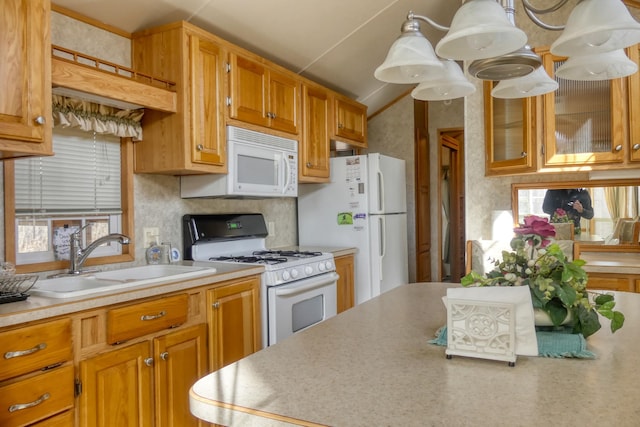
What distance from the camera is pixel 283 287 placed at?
2.82m

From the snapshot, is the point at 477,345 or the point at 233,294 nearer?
the point at 477,345

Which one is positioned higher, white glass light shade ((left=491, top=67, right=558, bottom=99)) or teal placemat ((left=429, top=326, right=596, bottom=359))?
white glass light shade ((left=491, top=67, right=558, bottom=99))

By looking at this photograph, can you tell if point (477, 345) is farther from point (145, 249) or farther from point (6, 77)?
point (145, 249)

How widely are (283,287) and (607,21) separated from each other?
7.00ft

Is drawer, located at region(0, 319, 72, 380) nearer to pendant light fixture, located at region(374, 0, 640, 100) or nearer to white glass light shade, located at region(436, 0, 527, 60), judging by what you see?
pendant light fixture, located at region(374, 0, 640, 100)

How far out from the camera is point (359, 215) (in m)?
3.97

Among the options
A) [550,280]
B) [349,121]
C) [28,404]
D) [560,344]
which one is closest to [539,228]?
[550,280]

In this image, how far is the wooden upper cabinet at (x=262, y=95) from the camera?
2910 mm

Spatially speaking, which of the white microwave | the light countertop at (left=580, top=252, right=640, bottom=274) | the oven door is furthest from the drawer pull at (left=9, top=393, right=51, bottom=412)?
the light countertop at (left=580, top=252, right=640, bottom=274)

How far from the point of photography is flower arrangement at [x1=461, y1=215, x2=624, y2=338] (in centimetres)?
110

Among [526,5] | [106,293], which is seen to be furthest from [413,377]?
[106,293]

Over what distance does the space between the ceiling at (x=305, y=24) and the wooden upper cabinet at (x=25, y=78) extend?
23.9 inches

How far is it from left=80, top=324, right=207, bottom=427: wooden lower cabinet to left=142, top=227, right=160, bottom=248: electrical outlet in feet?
2.42

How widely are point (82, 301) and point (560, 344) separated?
1.58m
